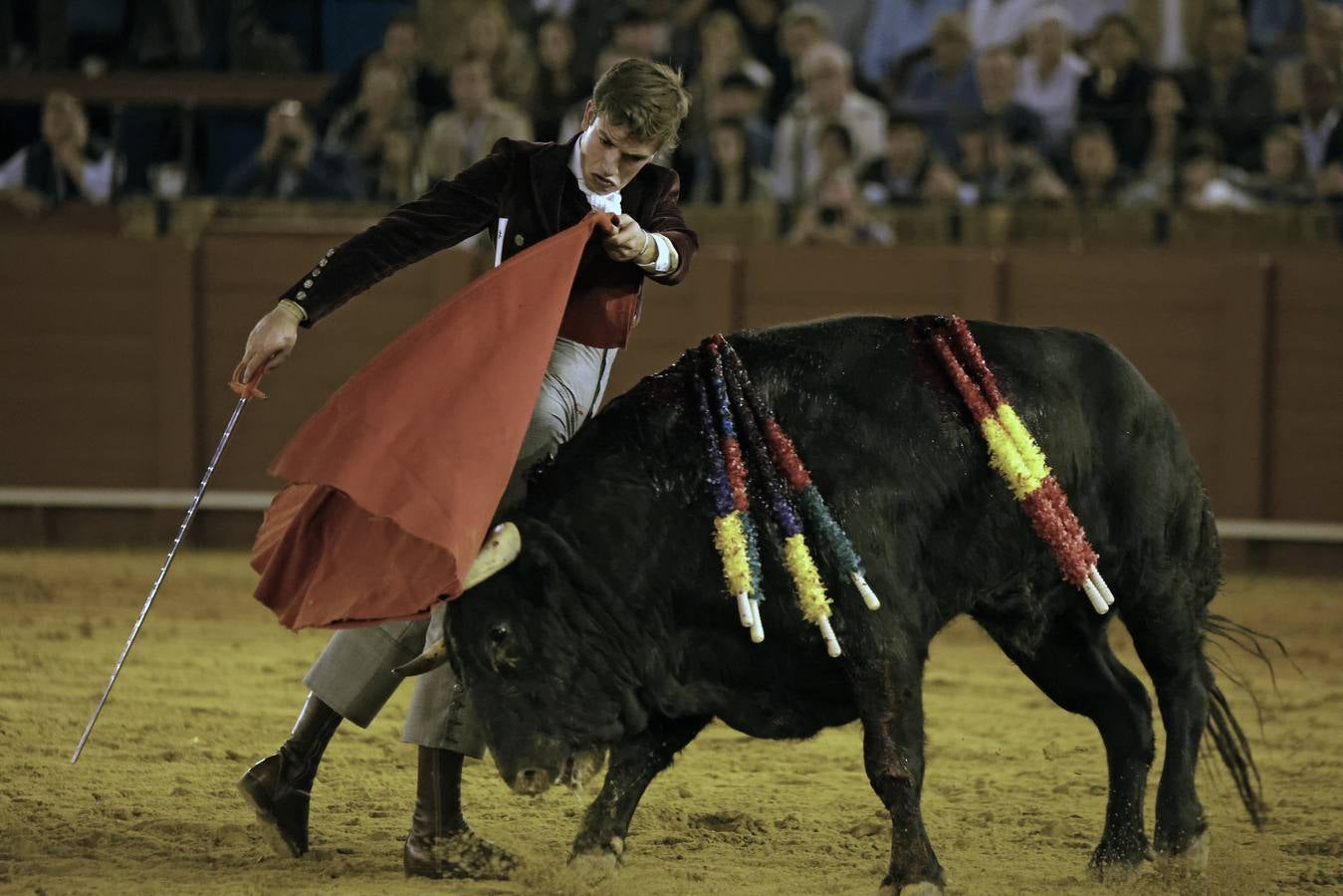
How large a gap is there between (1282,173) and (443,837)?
17.7ft

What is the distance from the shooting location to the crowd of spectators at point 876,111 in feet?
23.6

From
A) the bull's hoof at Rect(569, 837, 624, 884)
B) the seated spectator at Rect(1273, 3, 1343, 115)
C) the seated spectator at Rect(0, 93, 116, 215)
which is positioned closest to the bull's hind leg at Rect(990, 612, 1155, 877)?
the bull's hoof at Rect(569, 837, 624, 884)

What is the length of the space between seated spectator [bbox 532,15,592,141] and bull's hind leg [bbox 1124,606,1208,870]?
5.16 m

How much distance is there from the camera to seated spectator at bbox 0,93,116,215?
7770 mm

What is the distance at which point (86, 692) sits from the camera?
14.2ft

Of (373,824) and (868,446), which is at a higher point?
(868,446)

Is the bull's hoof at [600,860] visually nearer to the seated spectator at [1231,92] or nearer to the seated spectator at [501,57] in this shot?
the seated spectator at [1231,92]

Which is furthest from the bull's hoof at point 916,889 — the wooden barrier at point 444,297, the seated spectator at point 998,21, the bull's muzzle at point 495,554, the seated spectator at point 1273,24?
the seated spectator at point 998,21

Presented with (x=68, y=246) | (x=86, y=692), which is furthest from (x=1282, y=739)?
(x=68, y=246)

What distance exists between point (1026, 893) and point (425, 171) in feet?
17.7

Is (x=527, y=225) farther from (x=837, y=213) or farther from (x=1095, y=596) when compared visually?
(x=837, y=213)

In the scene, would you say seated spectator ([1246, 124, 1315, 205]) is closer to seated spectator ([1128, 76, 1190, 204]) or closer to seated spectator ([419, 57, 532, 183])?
seated spectator ([1128, 76, 1190, 204])

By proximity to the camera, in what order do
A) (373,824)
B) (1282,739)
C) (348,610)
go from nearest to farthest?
(348,610), (373,824), (1282,739)

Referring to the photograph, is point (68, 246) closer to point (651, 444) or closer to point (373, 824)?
point (373, 824)
